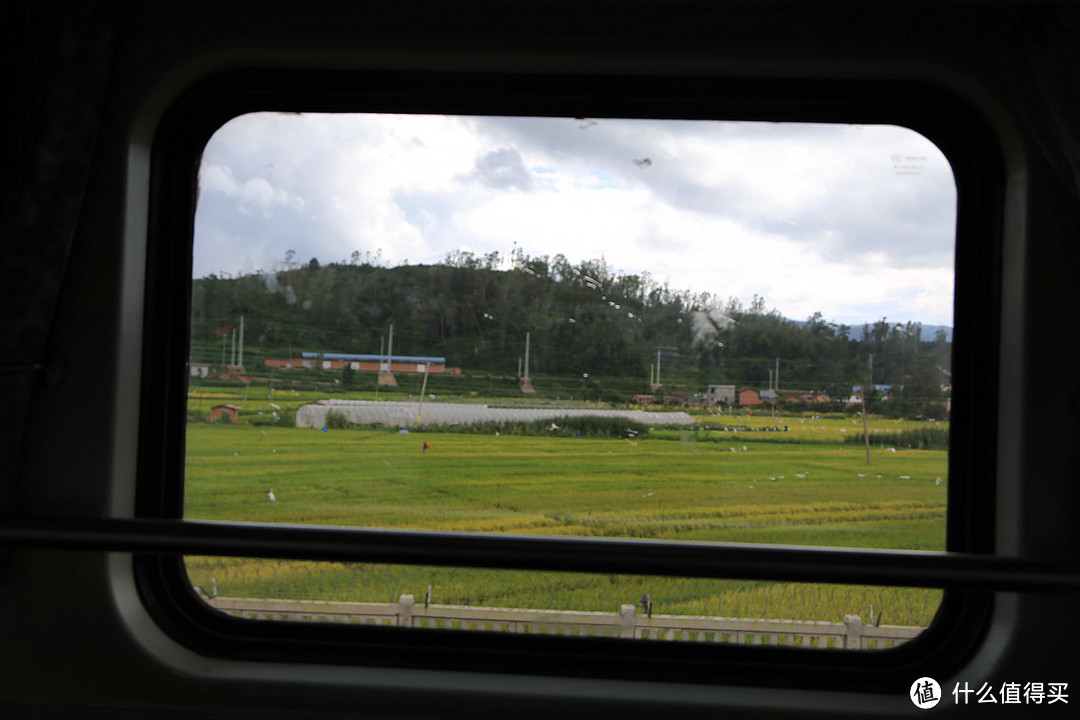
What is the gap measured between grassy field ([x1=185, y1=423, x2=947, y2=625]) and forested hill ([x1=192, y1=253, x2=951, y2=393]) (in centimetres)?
18

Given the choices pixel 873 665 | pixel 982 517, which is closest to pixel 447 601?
pixel 873 665

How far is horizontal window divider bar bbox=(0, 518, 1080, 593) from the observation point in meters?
1.11

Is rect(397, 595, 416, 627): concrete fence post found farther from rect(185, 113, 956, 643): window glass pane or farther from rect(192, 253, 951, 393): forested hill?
rect(192, 253, 951, 393): forested hill

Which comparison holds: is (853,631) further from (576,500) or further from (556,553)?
(556,553)

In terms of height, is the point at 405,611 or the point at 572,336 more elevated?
the point at 572,336

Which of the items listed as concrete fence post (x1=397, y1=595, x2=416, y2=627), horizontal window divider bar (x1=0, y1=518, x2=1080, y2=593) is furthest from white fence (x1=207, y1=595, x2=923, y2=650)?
horizontal window divider bar (x1=0, y1=518, x2=1080, y2=593)

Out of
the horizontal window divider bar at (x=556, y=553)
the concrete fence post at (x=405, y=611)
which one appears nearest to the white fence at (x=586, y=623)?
the concrete fence post at (x=405, y=611)

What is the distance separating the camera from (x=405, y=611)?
5.57 feet

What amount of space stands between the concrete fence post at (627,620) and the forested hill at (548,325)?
66 cm

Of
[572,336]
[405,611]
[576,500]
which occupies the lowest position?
[405,611]

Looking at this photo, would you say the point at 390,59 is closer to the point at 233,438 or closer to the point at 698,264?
the point at 698,264

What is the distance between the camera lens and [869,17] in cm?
149

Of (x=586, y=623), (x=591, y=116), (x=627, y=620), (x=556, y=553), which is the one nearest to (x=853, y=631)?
(x=627, y=620)

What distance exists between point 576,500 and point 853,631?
2.73 ft
